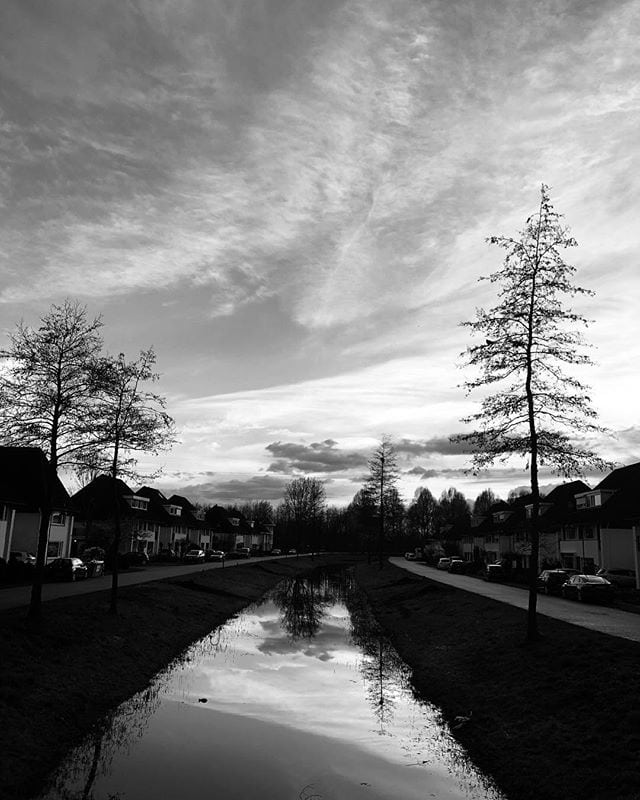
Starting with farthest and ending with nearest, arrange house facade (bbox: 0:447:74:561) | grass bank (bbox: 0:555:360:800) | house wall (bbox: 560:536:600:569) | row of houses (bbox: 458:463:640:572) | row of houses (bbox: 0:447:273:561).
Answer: house wall (bbox: 560:536:600:569), row of houses (bbox: 458:463:640:572), house facade (bbox: 0:447:74:561), row of houses (bbox: 0:447:273:561), grass bank (bbox: 0:555:360:800)

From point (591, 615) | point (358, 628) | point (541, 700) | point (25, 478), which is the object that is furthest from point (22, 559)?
point (541, 700)

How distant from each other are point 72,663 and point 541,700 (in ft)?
41.0


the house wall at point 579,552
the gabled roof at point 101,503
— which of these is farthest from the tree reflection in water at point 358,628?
the gabled roof at point 101,503

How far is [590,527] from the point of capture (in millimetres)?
55750

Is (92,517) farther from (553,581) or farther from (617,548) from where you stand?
(617,548)

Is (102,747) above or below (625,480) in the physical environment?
below

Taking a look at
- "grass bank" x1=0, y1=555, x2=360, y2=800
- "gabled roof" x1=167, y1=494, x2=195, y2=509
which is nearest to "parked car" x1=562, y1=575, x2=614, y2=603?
"grass bank" x1=0, y1=555, x2=360, y2=800

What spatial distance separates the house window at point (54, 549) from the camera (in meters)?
54.0

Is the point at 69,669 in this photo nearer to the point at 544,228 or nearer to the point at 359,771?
the point at 359,771

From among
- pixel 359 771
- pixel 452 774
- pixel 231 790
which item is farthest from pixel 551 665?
pixel 231 790

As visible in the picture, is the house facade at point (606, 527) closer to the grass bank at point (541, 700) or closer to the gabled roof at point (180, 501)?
the grass bank at point (541, 700)

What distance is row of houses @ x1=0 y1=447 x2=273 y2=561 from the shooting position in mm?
44750

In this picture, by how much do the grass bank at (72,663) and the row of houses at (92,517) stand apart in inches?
174

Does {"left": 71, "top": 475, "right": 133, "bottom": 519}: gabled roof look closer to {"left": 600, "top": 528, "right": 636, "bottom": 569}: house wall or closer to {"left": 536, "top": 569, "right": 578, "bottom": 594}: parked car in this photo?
{"left": 536, "top": 569, "right": 578, "bottom": 594}: parked car
